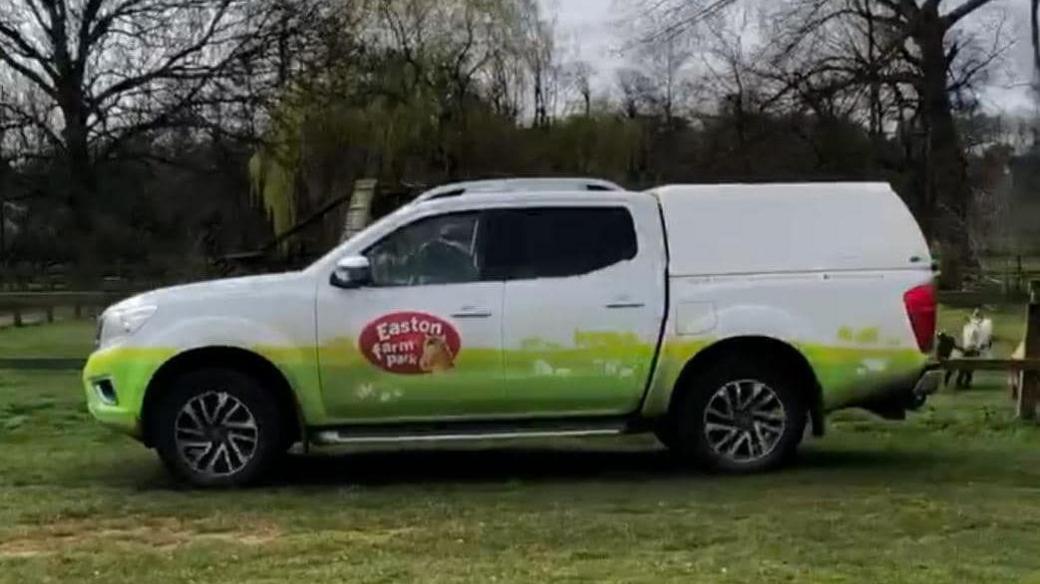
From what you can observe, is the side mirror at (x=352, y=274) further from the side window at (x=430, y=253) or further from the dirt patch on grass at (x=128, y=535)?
the dirt patch on grass at (x=128, y=535)

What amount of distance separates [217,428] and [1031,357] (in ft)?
20.5

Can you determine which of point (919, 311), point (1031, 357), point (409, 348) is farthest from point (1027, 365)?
point (409, 348)

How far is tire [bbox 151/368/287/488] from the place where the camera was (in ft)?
31.4

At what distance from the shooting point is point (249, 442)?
9.60 meters

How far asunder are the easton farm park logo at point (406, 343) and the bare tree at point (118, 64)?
31.0m

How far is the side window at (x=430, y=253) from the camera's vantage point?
971cm

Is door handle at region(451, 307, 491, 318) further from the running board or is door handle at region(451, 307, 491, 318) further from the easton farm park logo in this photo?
the running board

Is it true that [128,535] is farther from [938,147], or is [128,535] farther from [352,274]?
[938,147]

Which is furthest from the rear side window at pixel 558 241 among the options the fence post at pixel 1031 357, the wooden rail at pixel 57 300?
the wooden rail at pixel 57 300

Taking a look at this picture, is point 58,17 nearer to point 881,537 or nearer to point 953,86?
point 953,86

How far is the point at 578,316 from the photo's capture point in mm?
9680

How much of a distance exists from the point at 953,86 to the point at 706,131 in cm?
1092

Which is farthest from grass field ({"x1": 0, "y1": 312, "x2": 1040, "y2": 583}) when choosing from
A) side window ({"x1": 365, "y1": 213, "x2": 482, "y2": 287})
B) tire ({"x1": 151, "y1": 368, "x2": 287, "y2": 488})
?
side window ({"x1": 365, "y1": 213, "x2": 482, "y2": 287})

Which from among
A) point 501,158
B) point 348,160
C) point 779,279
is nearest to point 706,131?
point 501,158
